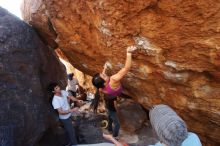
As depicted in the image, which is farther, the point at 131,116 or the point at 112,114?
the point at 131,116

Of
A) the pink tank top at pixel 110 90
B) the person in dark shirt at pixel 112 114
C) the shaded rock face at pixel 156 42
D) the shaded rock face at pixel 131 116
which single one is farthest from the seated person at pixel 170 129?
the shaded rock face at pixel 131 116

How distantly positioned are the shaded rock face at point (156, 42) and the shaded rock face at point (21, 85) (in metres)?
0.63

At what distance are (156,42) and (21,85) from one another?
10.1ft

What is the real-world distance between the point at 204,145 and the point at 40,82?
13.4 ft

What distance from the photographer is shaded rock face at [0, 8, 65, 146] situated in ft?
21.8

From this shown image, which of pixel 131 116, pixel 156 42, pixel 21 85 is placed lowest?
pixel 131 116

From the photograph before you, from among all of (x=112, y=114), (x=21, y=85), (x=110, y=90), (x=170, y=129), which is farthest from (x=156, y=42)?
(x=170, y=129)

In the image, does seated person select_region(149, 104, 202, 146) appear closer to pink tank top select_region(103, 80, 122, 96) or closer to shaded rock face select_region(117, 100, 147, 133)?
pink tank top select_region(103, 80, 122, 96)

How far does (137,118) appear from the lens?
857 centimetres

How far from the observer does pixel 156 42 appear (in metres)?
5.78

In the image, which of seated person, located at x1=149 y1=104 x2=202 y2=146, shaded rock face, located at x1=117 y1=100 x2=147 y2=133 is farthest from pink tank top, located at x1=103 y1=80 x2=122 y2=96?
seated person, located at x1=149 y1=104 x2=202 y2=146

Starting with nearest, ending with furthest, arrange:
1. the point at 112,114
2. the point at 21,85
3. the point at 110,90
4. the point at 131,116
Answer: the point at 110,90 < the point at 21,85 < the point at 112,114 < the point at 131,116

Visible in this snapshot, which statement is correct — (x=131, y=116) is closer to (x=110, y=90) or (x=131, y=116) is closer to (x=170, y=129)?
(x=110, y=90)

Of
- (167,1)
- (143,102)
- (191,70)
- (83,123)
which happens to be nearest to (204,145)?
(143,102)
